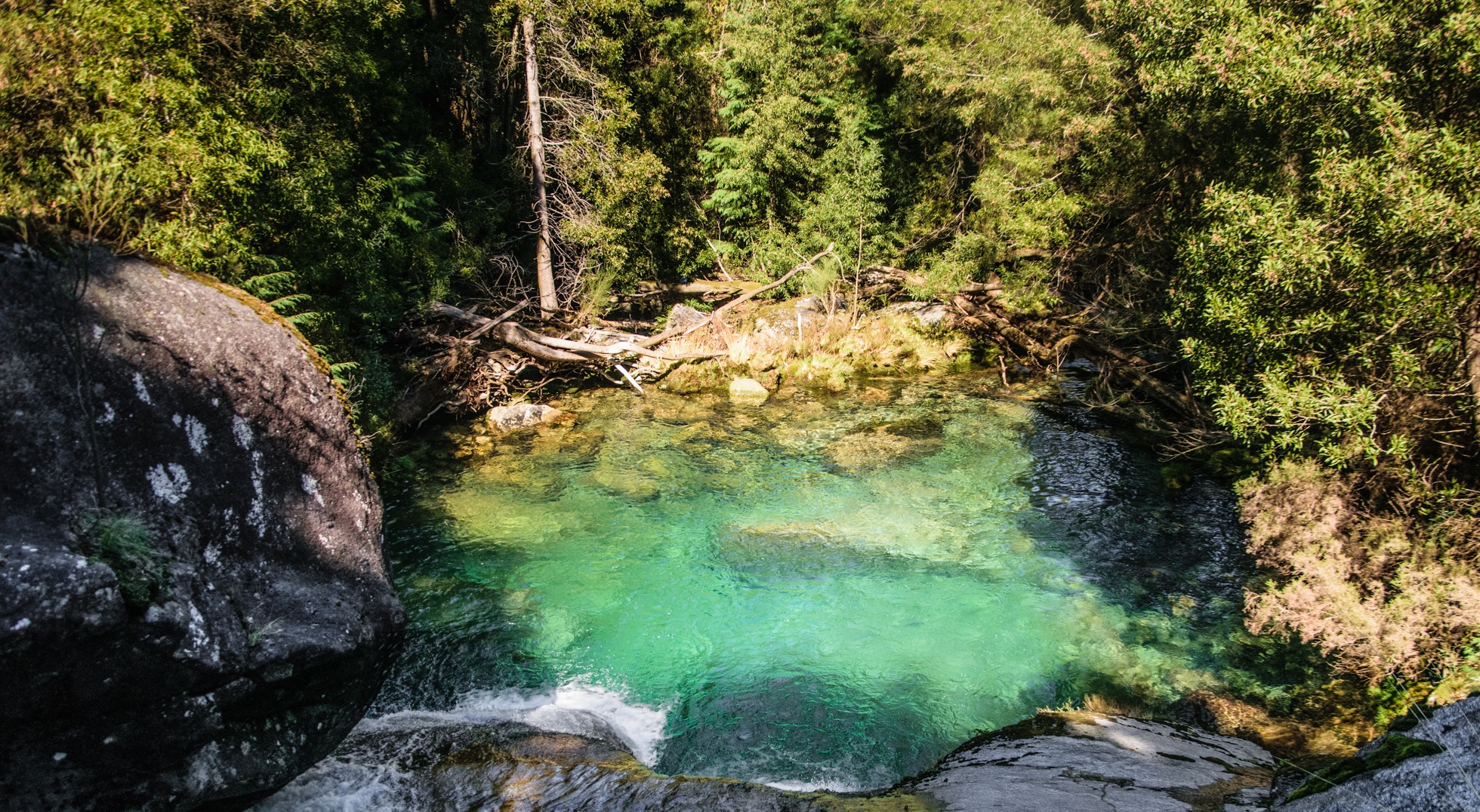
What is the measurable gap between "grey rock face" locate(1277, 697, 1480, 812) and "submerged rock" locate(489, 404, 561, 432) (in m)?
11.7

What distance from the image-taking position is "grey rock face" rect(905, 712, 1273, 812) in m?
4.05

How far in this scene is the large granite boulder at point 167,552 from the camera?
297 centimetres

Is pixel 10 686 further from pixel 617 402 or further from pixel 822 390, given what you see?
pixel 822 390

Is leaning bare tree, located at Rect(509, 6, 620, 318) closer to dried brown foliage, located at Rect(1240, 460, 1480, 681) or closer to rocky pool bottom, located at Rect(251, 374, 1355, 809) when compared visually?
rocky pool bottom, located at Rect(251, 374, 1355, 809)

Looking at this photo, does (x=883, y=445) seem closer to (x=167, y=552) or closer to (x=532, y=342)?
(x=532, y=342)

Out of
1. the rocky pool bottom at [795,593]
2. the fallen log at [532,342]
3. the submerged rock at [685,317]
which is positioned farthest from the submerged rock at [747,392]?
the rocky pool bottom at [795,593]

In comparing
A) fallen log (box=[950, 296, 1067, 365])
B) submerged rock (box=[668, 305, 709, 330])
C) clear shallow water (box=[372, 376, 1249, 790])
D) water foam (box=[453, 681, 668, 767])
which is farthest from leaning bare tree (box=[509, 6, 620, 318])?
water foam (box=[453, 681, 668, 767])

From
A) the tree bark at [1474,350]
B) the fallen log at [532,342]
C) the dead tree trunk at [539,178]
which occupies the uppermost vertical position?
the dead tree trunk at [539,178]

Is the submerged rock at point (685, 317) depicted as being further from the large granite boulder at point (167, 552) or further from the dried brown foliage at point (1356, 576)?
the large granite boulder at point (167, 552)

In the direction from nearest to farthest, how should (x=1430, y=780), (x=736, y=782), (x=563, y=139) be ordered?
1. (x=1430, y=780)
2. (x=736, y=782)
3. (x=563, y=139)

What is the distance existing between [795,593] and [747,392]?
300 inches

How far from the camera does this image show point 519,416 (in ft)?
42.8

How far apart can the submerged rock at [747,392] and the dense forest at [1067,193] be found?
364cm

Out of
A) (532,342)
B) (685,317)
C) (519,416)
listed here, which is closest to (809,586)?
(519,416)
